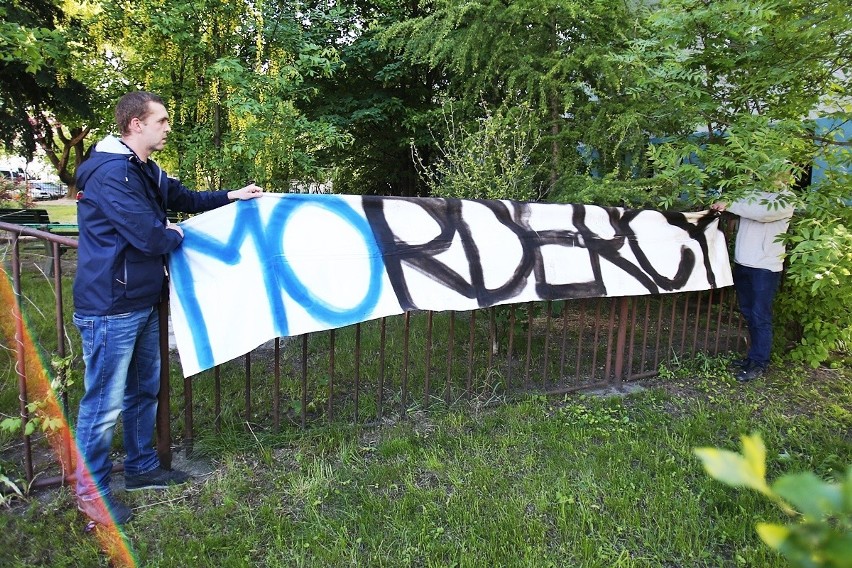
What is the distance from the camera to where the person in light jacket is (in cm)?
459

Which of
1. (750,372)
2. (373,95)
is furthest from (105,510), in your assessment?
(373,95)

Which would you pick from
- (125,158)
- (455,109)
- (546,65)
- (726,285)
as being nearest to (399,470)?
(125,158)

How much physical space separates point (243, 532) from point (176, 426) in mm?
1331

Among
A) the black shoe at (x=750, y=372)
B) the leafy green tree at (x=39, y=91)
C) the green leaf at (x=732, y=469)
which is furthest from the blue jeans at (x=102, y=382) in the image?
the black shoe at (x=750, y=372)

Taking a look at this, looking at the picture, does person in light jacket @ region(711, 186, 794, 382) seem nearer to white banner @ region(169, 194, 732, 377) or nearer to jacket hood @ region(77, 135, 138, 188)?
white banner @ region(169, 194, 732, 377)

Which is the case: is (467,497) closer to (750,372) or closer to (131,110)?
(131,110)

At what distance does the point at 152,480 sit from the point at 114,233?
1368 millimetres

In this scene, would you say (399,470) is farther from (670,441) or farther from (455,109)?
(455,109)

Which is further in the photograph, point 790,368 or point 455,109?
point 455,109

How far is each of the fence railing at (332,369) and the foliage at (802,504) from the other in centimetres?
303

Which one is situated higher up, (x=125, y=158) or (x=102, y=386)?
Answer: (x=125, y=158)

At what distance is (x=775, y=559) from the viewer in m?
2.47

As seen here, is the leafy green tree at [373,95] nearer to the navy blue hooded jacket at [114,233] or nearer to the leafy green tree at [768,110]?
the leafy green tree at [768,110]

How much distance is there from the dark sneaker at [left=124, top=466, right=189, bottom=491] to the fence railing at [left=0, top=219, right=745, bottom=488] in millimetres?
95
